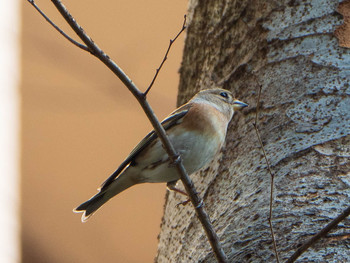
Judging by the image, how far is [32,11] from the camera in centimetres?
424

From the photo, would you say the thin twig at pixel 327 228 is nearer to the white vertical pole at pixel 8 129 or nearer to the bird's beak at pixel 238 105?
the bird's beak at pixel 238 105

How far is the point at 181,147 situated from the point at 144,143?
0.60 feet

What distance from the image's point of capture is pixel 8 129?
3758 millimetres

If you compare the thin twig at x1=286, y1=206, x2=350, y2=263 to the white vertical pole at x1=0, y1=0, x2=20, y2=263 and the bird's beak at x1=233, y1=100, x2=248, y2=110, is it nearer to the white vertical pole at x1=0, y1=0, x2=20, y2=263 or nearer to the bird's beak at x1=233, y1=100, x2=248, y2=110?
the bird's beak at x1=233, y1=100, x2=248, y2=110

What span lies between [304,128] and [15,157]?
8.35 feet

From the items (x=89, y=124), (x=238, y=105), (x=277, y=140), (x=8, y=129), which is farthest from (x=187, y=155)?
(x=89, y=124)

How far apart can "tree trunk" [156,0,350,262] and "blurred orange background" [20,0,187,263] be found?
1171 mm

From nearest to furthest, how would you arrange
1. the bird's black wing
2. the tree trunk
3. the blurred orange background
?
the tree trunk
the bird's black wing
the blurred orange background

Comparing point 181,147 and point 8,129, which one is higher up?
point 8,129

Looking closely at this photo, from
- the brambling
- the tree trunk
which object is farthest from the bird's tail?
the tree trunk

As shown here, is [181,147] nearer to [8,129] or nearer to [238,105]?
[238,105]

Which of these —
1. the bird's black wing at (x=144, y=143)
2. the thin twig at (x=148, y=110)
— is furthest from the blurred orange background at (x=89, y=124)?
the thin twig at (x=148, y=110)

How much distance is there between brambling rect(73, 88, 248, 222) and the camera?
2.62 metres

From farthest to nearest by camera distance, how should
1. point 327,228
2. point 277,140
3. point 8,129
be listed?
point 8,129, point 277,140, point 327,228
